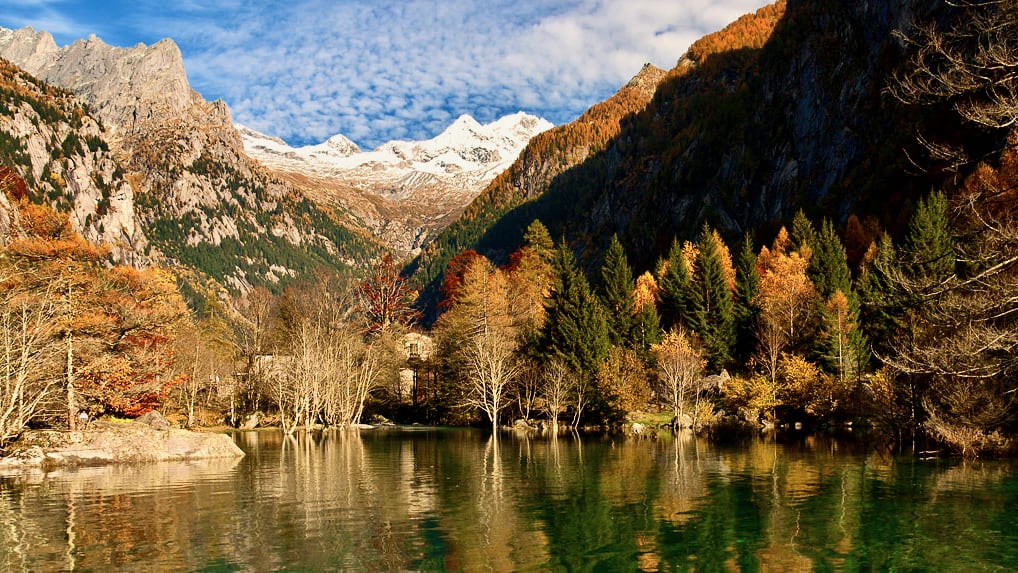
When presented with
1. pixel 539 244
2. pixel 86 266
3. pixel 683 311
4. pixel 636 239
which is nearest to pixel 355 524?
pixel 86 266

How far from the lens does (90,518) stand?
76.8ft

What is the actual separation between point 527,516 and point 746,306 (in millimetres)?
64842

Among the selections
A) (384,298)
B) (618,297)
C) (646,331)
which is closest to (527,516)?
(646,331)

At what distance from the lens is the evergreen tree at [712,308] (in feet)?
258

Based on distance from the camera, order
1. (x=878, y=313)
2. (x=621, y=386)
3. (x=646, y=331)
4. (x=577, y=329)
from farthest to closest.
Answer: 1. (x=646, y=331)
2. (x=577, y=329)
3. (x=878, y=313)
4. (x=621, y=386)

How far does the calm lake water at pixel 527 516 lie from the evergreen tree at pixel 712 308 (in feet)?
123

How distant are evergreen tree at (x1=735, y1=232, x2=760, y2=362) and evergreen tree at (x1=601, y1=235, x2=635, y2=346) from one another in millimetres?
12293

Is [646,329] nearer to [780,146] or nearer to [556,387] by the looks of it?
[556,387]

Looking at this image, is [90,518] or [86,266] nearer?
[90,518]

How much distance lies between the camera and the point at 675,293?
86375 mm

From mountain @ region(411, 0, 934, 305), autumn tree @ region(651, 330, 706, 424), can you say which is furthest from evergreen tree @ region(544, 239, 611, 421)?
mountain @ region(411, 0, 934, 305)

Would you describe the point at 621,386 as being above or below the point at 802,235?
below

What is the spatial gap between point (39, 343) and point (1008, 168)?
266 ft

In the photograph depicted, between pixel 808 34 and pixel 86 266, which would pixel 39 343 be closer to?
pixel 86 266
